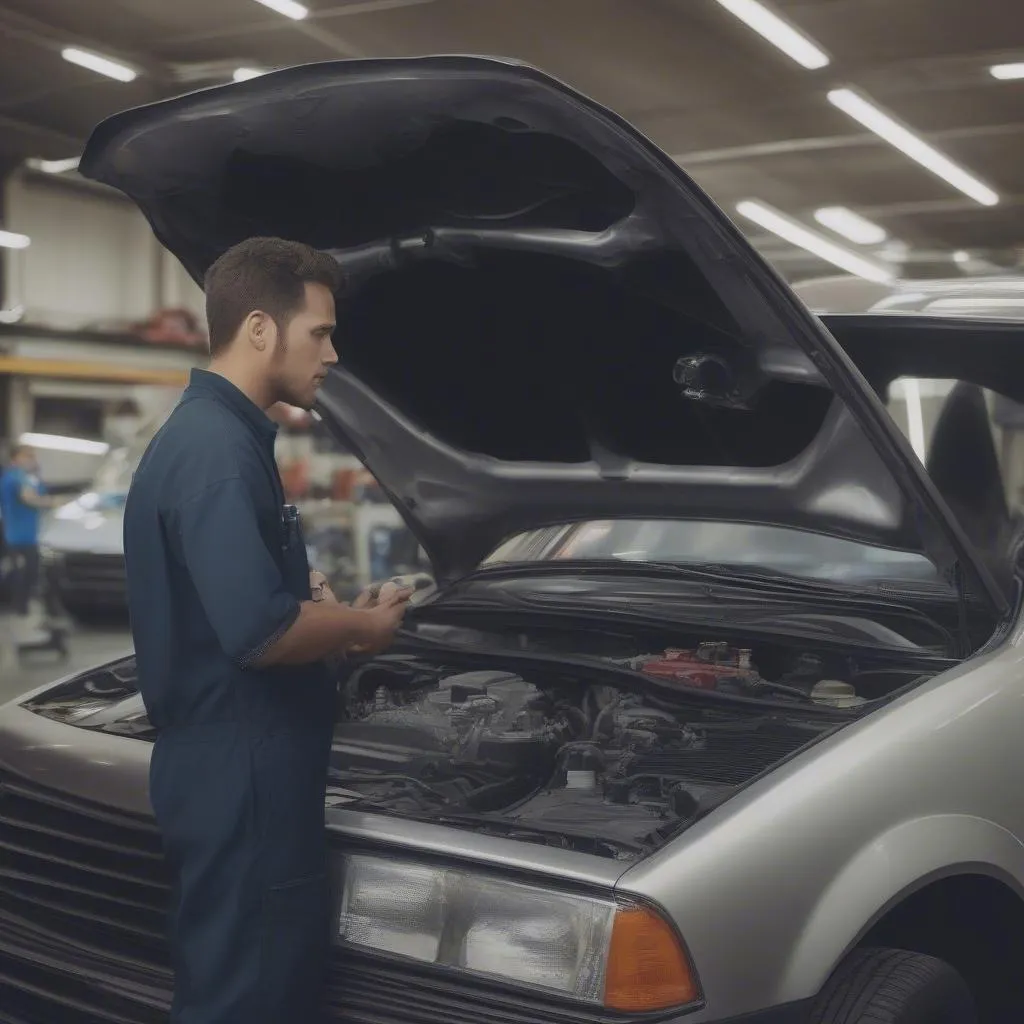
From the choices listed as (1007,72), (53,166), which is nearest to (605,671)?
(1007,72)

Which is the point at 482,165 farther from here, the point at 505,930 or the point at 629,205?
the point at 505,930

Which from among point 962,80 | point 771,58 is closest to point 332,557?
Result: point 771,58

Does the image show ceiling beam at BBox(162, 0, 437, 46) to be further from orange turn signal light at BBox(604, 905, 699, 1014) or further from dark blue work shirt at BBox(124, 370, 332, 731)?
orange turn signal light at BBox(604, 905, 699, 1014)

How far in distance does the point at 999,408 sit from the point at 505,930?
2.33 m

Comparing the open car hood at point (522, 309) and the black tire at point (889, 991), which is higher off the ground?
the open car hood at point (522, 309)

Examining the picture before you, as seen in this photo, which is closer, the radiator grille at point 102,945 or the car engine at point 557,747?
the radiator grille at point 102,945

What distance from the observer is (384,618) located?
208 cm

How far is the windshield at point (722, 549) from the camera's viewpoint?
3156 mm

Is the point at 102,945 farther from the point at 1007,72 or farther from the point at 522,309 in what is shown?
the point at 1007,72

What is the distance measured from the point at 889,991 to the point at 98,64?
38.8 ft

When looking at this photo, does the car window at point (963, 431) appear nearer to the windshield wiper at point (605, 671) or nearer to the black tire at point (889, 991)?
the windshield wiper at point (605, 671)

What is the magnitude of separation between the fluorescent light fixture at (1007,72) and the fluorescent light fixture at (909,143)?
1.17 metres

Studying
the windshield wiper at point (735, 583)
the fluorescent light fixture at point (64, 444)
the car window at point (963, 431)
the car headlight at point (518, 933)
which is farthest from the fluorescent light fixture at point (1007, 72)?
the fluorescent light fixture at point (64, 444)

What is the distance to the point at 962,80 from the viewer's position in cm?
1153
